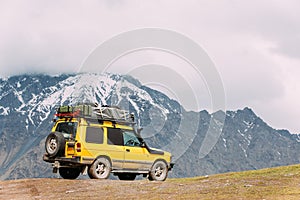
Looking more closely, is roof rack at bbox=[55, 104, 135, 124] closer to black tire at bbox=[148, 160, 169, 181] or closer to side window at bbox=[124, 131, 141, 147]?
side window at bbox=[124, 131, 141, 147]

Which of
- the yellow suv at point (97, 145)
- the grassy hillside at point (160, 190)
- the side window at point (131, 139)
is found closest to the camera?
the grassy hillside at point (160, 190)

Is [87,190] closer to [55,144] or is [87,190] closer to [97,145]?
[97,145]

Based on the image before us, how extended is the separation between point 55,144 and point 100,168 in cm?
242

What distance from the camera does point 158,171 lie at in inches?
1070

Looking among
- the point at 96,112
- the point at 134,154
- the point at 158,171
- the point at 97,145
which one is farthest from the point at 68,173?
the point at 158,171

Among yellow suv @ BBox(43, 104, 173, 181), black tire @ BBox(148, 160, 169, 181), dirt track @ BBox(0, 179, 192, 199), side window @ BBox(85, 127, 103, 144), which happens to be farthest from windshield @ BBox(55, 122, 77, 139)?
black tire @ BBox(148, 160, 169, 181)

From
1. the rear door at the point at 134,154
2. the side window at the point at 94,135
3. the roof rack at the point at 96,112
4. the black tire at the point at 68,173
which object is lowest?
the black tire at the point at 68,173

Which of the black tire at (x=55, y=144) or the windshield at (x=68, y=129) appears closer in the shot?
the black tire at (x=55, y=144)

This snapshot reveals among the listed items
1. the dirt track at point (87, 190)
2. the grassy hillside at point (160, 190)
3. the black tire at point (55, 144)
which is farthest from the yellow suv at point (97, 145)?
the grassy hillside at point (160, 190)

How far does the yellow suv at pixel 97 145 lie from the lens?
24641mm

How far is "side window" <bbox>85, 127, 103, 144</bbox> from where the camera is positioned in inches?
975

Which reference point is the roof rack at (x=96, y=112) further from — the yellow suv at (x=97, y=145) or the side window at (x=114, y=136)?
the side window at (x=114, y=136)

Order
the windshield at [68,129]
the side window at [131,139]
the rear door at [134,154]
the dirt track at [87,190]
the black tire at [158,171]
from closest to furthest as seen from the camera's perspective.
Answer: the dirt track at [87,190] < the windshield at [68,129] < the rear door at [134,154] < the side window at [131,139] < the black tire at [158,171]

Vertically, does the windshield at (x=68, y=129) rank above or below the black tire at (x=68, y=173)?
above
